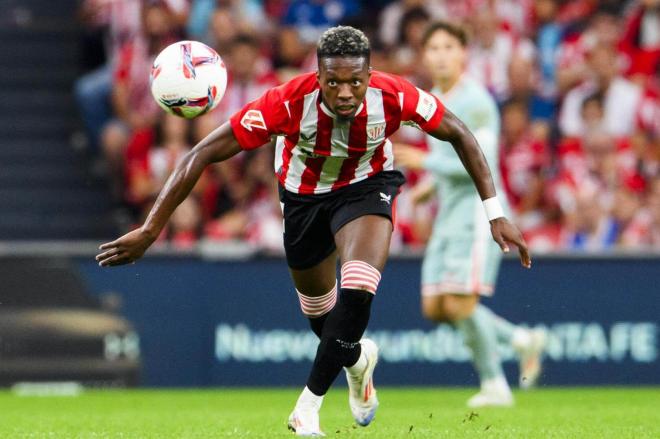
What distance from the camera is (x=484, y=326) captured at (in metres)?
9.88

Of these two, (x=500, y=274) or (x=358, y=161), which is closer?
(x=358, y=161)

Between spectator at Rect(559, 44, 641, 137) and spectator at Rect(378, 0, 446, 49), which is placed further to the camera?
spectator at Rect(378, 0, 446, 49)

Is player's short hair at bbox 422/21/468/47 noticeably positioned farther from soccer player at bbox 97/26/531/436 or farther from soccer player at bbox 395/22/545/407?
soccer player at bbox 97/26/531/436

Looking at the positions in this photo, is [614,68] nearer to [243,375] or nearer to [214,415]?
[243,375]

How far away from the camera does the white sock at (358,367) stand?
7.18 metres

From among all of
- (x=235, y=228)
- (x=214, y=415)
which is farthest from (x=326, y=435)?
(x=235, y=228)

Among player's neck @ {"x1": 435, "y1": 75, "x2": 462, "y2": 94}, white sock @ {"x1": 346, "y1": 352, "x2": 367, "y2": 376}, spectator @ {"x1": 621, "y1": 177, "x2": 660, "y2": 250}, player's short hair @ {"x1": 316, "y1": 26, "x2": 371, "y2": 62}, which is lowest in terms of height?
spectator @ {"x1": 621, "y1": 177, "x2": 660, "y2": 250}

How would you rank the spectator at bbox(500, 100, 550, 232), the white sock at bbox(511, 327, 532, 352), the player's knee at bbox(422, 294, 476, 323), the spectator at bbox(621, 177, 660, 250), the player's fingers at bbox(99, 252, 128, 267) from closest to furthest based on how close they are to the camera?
the player's fingers at bbox(99, 252, 128, 267) < the player's knee at bbox(422, 294, 476, 323) < the white sock at bbox(511, 327, 532, 352) < the spectator at bbox(621, 177, 660, 250) < the spectator at bbox(500, 100, 550, 232)

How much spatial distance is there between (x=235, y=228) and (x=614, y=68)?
13.7 feet

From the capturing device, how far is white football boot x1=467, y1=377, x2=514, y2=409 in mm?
9688

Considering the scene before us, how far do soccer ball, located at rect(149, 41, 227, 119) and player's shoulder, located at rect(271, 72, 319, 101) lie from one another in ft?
1.46

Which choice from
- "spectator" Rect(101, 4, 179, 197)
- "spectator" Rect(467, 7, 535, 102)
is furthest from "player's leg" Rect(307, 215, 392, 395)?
"spectator" Rect(467, 7, 535, 102)

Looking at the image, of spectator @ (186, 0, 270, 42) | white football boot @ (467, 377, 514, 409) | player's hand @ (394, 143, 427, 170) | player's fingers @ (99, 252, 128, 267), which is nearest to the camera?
player's fingers @ (99, 252, 128, 267)

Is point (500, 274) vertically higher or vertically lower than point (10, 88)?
lower
